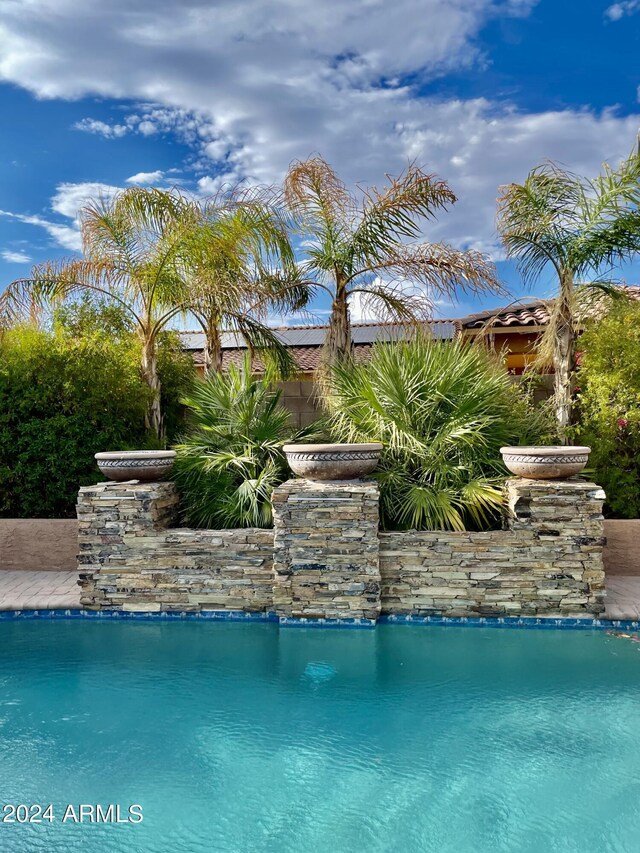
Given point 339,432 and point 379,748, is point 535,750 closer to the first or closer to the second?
point 379,748

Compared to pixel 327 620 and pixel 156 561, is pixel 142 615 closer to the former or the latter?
pixel 156 561

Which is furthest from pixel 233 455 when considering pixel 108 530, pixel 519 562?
pixel 519 562

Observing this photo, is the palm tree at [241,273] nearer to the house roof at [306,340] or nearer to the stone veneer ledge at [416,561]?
the stone veneer ledge at [416,561]

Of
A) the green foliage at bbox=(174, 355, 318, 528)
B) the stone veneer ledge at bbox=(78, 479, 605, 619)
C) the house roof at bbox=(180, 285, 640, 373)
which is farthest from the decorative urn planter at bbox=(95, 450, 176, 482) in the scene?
the house roof at bbox=(180, 285, 640, 373)

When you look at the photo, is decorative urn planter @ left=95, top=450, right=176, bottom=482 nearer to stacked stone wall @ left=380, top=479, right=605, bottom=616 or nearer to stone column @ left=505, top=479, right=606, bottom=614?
stacked stone wall @ left=380, top=479, right=605, bottom=616

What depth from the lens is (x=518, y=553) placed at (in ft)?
19.4

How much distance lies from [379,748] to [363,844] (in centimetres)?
86

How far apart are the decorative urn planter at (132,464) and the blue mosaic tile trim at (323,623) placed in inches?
85.7

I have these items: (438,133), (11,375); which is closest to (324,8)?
(438,133)

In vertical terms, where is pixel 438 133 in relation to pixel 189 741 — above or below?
above

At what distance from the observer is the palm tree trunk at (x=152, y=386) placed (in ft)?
28.6

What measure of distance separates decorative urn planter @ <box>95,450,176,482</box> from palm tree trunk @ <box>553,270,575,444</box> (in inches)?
196

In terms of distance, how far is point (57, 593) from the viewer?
22.3ft

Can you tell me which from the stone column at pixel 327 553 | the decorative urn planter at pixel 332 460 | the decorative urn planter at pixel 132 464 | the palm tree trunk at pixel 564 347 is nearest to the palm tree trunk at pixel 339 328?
the palm tree trunk at pixel 564 347
